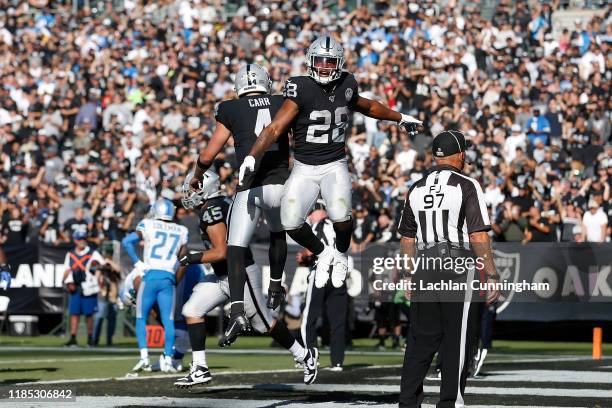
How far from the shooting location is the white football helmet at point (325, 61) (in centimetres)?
1112

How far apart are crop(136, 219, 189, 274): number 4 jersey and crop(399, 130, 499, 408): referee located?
22.0 ft

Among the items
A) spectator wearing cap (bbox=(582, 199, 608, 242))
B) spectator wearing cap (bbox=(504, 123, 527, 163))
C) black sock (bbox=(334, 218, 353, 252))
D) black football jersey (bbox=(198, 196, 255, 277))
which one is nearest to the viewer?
black sock (bbox=(334, 218, 353, 252))

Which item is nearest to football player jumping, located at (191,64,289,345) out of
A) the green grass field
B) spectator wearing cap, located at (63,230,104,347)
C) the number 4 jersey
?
the green grass field

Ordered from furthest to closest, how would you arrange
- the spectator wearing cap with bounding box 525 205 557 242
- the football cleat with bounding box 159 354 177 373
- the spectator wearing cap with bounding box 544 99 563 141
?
→ 1. the spectator wearing cap with bounding box 544 99 563 141
2. the spectator wearing cap with bounding box 525 205 557 242
3. the football cleat with bounding box 159 354 177 373

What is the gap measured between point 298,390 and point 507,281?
9543 millimetres

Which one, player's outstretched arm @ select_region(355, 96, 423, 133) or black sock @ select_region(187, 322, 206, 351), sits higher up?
player's outstretched arm @ select_region(355, 96, 423, 133)

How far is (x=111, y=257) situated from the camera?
24156 mm

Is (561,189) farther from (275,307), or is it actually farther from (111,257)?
(275,307)

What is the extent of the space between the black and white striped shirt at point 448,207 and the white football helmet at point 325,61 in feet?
5.50

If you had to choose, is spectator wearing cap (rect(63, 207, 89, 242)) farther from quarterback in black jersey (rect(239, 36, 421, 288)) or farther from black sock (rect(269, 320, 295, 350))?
quarterback in black jersey (rect(239, 36, 421, 288))

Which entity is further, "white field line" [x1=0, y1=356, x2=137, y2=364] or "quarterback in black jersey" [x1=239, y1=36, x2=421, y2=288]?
"white field line" [x1=0, y1=356, x2=137, y2=364]

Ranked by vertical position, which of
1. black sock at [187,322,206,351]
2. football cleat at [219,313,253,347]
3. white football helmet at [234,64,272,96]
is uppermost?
white football helmet at [234,64,272,96]

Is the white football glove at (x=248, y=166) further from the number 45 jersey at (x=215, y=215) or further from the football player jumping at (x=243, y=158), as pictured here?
the number 45 jersey at (x=215, y=215)

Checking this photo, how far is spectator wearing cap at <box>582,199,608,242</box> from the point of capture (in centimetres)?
2214
